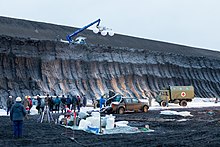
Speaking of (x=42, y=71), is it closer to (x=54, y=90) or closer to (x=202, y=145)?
(x=54, y=90)

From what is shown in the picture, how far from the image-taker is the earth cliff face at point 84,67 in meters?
41.6

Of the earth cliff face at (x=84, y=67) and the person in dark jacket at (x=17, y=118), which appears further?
the earth cliff face at (x=84, y=67)

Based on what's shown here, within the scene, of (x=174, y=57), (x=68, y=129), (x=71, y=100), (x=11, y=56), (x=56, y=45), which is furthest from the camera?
(x=174, y=57)

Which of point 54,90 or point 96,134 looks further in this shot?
point 54,90

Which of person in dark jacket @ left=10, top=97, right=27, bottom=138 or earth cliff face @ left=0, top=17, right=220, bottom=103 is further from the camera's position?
earth cliff face @ left=0, top=17, right=220, bottom=103

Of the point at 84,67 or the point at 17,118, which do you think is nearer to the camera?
the point at 17,118

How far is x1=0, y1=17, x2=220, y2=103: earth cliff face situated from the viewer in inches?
1639

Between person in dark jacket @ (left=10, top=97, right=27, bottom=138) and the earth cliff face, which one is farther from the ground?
the earth cliff face

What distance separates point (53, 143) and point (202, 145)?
16.1ft

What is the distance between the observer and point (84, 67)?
48656 mm

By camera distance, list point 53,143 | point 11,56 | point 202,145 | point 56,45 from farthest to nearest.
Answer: point 56,45, point 11,56, point 53,143, point 202,145

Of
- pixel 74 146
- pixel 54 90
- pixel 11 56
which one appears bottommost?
pixel 74 146

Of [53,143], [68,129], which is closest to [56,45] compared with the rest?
[68,129]

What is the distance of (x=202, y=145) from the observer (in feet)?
36.2
